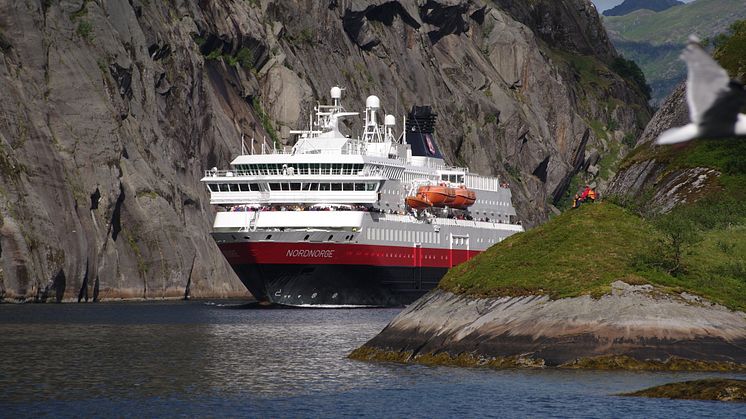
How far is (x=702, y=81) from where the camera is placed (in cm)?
1005

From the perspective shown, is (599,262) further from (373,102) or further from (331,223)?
(373,102)

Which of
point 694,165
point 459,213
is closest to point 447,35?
point 459,213

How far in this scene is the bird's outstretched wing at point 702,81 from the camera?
32.8 ft

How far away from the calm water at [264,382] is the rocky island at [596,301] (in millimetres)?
1326

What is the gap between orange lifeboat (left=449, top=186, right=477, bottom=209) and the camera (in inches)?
4230

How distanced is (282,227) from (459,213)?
22781 mm

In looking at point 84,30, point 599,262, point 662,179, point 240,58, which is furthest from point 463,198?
point 599,262

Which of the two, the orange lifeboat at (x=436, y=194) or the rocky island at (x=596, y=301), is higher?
the orange lifeboat at (x=436, y=194)

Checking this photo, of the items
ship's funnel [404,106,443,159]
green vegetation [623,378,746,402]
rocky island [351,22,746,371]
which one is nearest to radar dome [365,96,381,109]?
ship's funnel [404,106,443,159]

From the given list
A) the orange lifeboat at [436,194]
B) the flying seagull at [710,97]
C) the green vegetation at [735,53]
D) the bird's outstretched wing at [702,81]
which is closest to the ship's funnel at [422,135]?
the orange lifeboat at [436,194]

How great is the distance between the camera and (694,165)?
64.1 meters

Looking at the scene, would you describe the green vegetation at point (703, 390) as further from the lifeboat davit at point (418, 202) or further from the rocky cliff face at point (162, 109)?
the lifeboat davit at point (418, 202)

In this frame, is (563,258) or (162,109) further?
(162,109)

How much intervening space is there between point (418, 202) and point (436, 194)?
6.07ft
